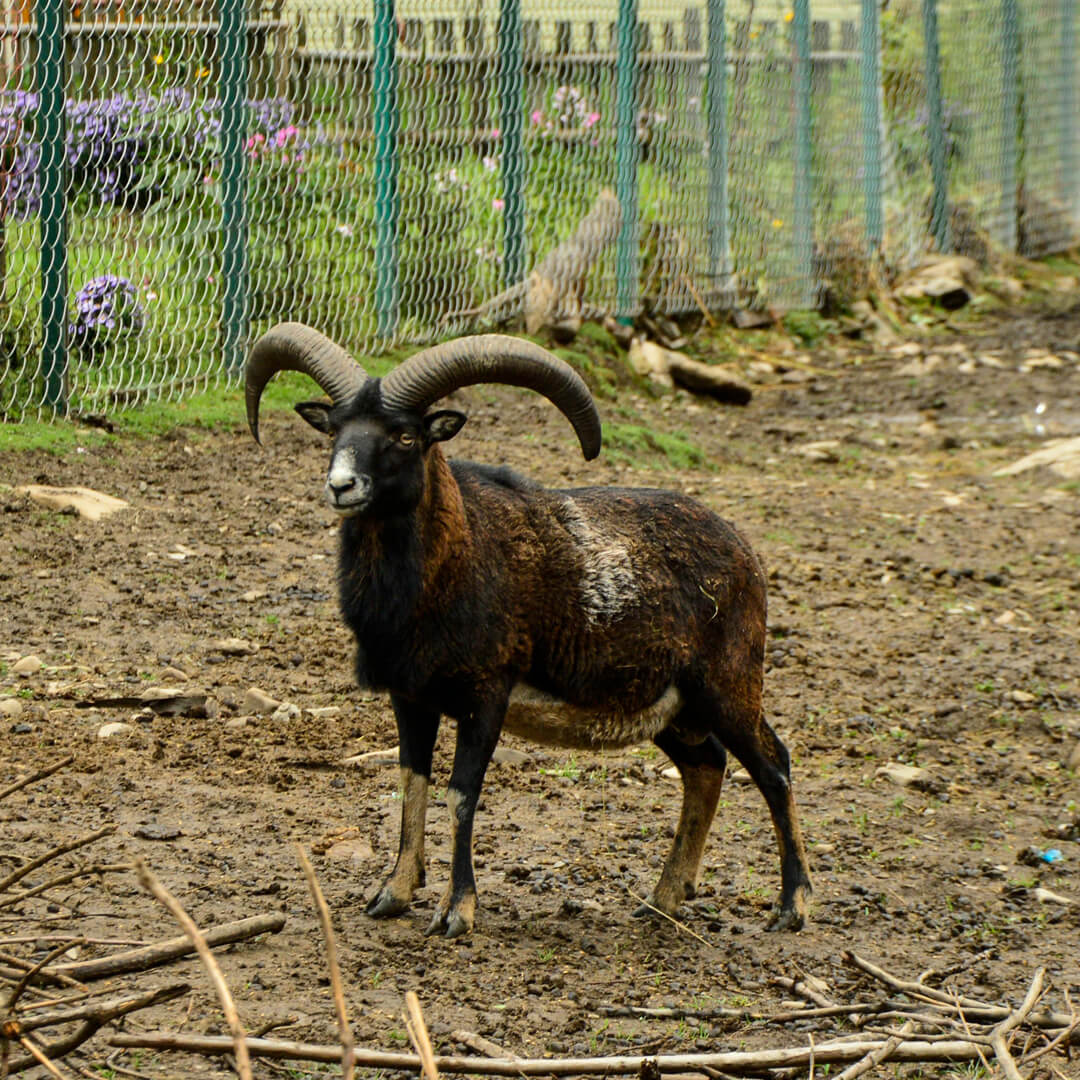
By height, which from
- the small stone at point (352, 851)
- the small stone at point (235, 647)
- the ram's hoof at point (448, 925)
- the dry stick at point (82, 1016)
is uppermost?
the dry stick at point (82, 1016)

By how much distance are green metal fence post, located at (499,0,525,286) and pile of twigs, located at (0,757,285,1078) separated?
30.1 ft

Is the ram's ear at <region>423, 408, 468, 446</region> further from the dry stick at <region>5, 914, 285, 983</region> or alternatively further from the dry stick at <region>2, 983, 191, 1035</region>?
the dry stick at <region>2, 983, 191, 1035</region>

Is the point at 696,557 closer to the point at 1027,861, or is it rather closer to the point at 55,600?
the point at 1027,861

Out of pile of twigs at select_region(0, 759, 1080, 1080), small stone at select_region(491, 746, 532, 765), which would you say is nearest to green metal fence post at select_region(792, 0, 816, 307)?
small stone at select_region(491, 746, 532, 765)

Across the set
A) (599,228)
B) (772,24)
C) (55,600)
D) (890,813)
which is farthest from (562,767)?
(772,24)

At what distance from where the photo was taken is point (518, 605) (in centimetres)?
576

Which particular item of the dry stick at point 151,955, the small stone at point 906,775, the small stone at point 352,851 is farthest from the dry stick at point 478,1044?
the small stone at point 906,775

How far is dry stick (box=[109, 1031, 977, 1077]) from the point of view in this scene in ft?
11.8

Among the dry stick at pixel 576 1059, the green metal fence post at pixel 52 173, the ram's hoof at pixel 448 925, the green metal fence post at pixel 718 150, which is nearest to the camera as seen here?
the dry stick at pixel 576 1059

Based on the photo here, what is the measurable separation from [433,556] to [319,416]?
2.64 feet

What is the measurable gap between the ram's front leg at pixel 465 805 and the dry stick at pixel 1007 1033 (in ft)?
5.99

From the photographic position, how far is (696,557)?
6168mm

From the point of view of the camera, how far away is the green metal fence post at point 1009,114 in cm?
2089

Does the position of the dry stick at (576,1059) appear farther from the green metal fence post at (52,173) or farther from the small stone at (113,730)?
the green metal fence post at (52,173)
